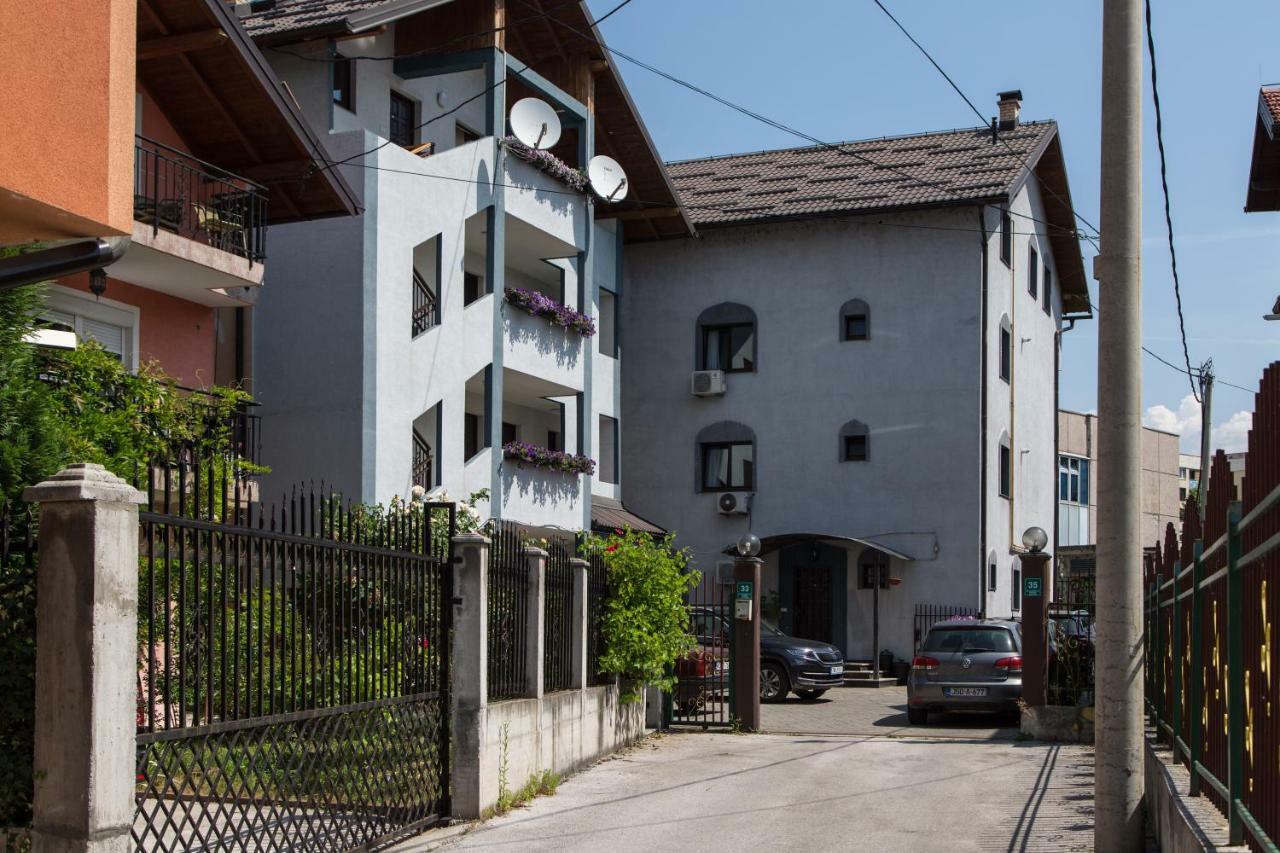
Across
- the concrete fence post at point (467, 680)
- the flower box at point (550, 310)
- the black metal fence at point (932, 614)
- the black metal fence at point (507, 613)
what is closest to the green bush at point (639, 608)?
the black metal fence at point (507, 613)

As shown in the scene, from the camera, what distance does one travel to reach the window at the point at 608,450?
106 feet

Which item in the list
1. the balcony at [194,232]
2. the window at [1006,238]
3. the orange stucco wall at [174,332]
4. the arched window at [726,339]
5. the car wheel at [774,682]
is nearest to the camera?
the balcony at [194,232]

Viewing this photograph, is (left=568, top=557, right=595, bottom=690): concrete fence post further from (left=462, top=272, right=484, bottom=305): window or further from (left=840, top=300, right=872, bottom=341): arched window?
(left=840, top=300, right=872, bottom=341): arched window

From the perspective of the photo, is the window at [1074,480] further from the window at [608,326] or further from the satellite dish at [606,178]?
the satellite dish at [606,178]

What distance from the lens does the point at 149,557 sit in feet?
22.5

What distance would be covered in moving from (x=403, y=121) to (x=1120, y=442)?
57.1 ft

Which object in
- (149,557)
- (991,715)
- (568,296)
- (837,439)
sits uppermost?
(568,296)

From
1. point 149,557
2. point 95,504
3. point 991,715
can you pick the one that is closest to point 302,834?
point 149,557

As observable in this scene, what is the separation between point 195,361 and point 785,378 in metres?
16.6

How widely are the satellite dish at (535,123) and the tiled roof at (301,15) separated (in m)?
3.09

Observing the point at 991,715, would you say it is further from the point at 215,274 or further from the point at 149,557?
the point at 149,557

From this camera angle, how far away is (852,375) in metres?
31.8

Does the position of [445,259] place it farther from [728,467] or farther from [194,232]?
[728,467]

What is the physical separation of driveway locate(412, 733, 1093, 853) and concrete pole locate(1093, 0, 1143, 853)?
5.76 ft
